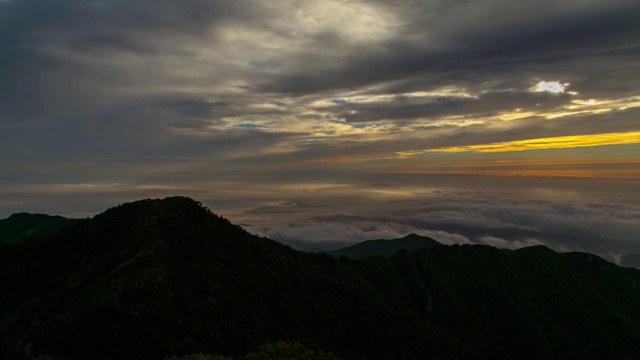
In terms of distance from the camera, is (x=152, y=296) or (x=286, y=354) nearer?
(x=286, y=354)

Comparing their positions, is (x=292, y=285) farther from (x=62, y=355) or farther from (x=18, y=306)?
(x=62, y=355)

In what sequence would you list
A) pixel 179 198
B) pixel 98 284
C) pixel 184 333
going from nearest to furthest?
1. pixel 184 333
2. pixel 98 284
3. pixel 179 198

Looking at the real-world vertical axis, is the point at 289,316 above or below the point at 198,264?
below

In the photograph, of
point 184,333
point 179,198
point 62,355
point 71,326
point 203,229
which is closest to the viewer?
point 62,355

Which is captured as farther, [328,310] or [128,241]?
[328,310]

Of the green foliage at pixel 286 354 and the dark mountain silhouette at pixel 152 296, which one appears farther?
the dark mountain silhouette at pixel 152 296

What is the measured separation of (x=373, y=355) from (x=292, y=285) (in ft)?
156

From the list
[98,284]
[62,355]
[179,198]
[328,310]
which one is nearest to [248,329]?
[98,284]

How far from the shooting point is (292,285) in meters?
198

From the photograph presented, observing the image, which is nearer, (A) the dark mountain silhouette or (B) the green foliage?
(B) the green foliage

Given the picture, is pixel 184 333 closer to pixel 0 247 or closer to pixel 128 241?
pixel 128 241

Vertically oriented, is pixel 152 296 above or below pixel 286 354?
above

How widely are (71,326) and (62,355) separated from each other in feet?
25.2

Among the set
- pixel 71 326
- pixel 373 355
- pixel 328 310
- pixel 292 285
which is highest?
pixel 71 326
